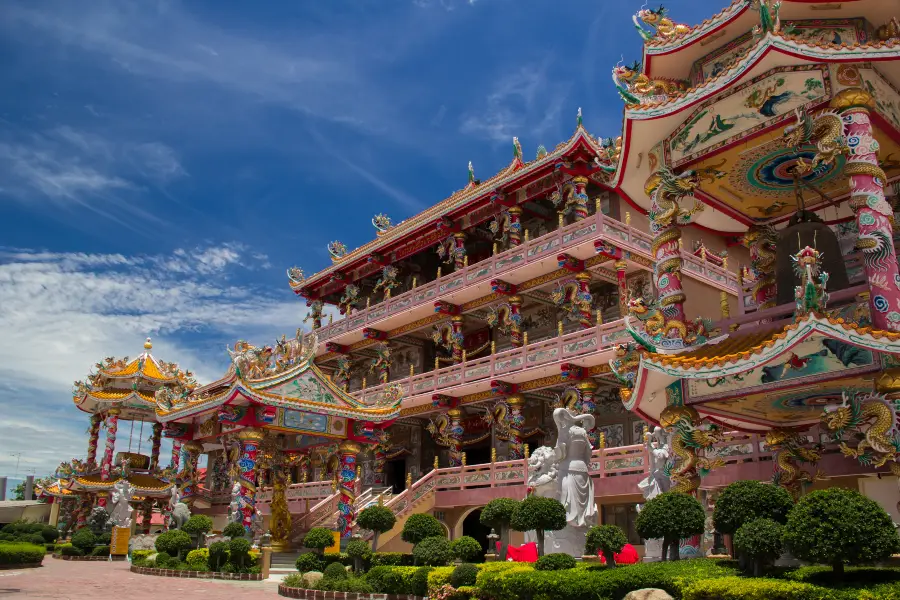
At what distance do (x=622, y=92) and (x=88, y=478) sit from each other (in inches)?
1259

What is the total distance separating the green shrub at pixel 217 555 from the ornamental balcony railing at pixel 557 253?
12.9 meters

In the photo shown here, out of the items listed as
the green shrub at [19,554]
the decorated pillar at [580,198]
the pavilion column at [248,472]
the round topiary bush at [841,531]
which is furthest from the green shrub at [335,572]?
the decorated pillar at [580,198]

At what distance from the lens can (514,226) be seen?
93.2ft

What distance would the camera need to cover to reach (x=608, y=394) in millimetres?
25094

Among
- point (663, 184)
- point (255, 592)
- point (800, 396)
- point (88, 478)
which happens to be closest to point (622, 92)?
point (663, 184)

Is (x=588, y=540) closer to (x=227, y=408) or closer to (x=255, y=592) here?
(x=255, y=592)

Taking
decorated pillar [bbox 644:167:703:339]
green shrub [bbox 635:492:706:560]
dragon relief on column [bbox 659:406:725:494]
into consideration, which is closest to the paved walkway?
green shrub [bbox 635:492:706:560]

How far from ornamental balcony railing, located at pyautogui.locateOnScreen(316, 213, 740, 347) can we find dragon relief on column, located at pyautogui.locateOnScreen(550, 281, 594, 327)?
1.24 m

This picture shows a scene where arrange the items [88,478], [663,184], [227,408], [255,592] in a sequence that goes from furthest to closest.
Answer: [88,478], [227,408], [255,592], [663,184]

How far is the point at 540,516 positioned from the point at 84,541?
22242 mm

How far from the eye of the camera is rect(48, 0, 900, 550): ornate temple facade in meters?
10.7

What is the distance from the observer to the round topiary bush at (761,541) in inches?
341

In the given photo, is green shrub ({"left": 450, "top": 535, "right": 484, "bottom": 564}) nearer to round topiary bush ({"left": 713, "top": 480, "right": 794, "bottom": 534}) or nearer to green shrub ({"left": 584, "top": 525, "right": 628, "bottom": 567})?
green shrub ({"left": 584, "top": 525, "right": 628, "bottom": 567})

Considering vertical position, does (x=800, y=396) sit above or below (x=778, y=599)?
above
